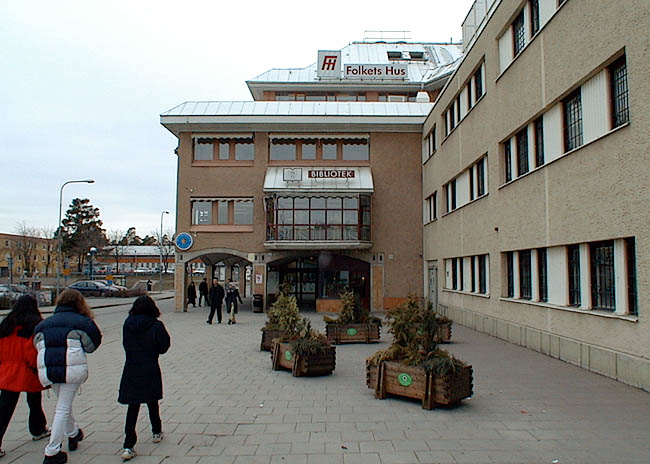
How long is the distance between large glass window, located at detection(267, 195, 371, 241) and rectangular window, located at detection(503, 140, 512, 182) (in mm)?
11773

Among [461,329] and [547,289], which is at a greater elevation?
[547,289]

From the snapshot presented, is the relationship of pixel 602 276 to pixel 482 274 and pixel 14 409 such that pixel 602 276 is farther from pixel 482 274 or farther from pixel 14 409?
pixel 14 409

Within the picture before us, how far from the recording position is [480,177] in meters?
18.9

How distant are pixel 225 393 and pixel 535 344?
791 cm

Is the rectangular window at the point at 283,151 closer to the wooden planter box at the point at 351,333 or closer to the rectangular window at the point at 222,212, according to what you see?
the rectangular window at the point at 222,212

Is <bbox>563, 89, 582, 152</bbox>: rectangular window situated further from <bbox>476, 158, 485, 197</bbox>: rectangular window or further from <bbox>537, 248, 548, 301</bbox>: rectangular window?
<bbox>476, 158, 485, 197</bbox>: rectangular window

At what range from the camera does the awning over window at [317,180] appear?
27.3m

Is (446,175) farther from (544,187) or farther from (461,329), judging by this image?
(544,187)

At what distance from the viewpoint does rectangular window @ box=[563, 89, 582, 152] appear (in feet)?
38.0

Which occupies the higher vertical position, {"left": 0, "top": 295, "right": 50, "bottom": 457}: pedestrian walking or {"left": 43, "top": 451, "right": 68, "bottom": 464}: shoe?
{"left": 0, "top": 295, "right": 50, "bottom": 457}: pedestrian walking

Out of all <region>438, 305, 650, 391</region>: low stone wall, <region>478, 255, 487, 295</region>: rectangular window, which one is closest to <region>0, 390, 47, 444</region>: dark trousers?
<region>438, 305, 650, 391</region>: low stone wall

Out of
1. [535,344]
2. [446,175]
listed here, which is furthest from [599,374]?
[446,175]

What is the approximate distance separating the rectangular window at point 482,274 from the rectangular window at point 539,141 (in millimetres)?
5123

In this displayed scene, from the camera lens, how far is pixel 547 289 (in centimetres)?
1309
